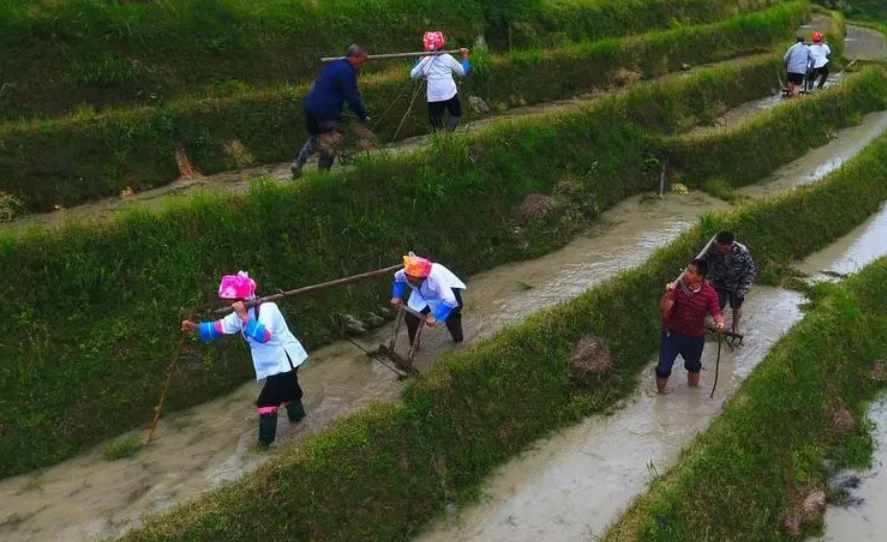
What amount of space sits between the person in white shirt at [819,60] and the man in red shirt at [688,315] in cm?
1412

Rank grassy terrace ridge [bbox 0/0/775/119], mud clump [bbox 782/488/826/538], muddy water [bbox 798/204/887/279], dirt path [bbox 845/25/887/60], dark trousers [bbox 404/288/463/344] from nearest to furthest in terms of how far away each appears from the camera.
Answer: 1. mud clump [bbox 782/488/826/538]
2. dark trousers [bbox 404/288/463/344]
3. grassy terrace ridge [bbox 0/0/775/119]
4. muddy water [bbox 798/204/887/279]
5. dirt path [bbox 845/25/887/60]

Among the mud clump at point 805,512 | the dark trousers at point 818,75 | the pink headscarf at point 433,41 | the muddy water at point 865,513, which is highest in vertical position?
the pink headscarf at point 433,41

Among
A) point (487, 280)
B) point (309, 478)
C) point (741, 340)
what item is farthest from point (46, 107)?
point (741, 340)

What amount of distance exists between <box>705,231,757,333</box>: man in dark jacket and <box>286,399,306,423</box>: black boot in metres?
5.22

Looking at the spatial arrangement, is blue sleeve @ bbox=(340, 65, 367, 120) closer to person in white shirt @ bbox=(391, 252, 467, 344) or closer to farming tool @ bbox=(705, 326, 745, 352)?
person in white shirt @ bbox=(391, 252, 467, 344)

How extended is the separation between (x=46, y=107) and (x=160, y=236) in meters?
3.95

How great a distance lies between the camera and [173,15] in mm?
12109

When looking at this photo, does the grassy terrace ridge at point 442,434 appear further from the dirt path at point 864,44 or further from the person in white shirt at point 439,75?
the dirt path at point 864,44

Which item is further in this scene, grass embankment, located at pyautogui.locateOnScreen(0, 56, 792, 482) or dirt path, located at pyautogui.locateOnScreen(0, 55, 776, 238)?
dirt path, located at pyautogui.locateOnScreen(0, 55, 776, 238)

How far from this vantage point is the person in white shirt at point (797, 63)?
1896 centimetres

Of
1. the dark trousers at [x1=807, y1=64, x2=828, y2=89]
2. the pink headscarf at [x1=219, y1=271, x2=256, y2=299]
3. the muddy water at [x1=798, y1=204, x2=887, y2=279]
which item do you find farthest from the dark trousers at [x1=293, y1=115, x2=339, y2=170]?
A: the dark trousers at [x1=807, y1=64, x2=828, y2=89]

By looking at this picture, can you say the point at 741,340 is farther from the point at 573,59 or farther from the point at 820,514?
the point at 573,59

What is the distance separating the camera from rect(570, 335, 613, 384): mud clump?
28.8 ft

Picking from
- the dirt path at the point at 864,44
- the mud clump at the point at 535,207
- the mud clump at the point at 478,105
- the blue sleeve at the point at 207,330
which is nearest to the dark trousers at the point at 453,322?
the blue sleeve at the point at 207,330
